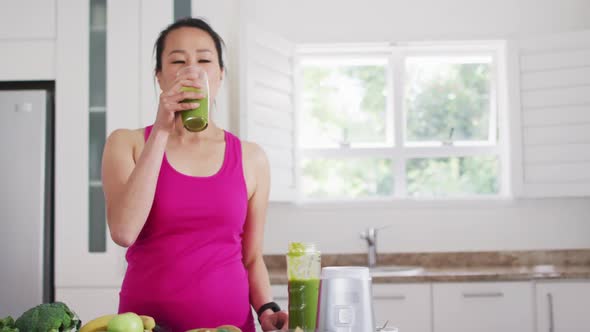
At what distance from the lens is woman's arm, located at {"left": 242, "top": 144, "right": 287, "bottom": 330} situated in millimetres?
1589

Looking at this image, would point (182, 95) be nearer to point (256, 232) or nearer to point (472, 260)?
point (256, 232)

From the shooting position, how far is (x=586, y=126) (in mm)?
3688

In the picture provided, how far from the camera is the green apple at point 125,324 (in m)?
1.06

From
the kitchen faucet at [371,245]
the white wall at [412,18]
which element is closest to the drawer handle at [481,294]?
the kitchen faucet at [371,245]

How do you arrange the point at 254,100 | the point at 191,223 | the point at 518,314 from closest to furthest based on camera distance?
1. the point at 191,223
2. the point at 518,314
3. the point at 254,100

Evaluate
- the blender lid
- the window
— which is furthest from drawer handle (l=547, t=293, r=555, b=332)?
the blender lid

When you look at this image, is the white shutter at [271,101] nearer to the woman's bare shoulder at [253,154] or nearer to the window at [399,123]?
the window at [399,123]

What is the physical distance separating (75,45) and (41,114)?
38cm

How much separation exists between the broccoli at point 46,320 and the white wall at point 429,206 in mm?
2736

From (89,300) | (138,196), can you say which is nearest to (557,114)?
(89,300)

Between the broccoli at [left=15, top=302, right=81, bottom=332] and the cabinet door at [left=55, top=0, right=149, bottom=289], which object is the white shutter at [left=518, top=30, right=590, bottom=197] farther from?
the broccoli at [left=15, top=302, right=81, bottom=332]

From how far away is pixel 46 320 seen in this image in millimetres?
1068

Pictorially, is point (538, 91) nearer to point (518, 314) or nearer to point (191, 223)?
point (518, 314)

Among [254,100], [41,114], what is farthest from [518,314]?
[41,114]
